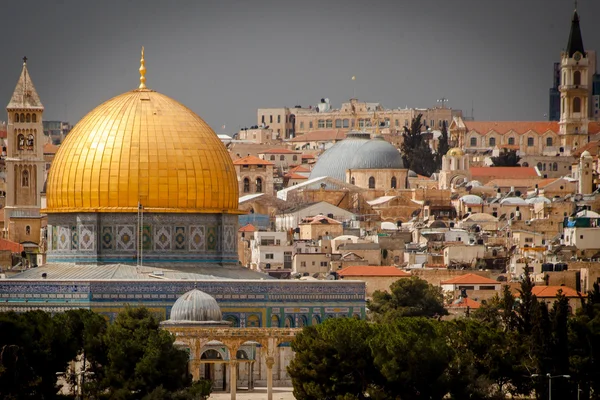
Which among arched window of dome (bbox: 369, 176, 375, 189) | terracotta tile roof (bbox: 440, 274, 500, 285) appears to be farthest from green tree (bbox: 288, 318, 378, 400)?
arched window of dome (bbox: 369, 176, 375, 189)

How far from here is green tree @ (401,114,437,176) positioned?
14262 centimetres

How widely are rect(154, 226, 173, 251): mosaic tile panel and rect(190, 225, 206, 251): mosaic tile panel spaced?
22.6 inches

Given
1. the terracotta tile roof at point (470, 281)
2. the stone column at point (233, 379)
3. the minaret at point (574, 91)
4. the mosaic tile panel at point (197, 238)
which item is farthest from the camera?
the minaret at point (574, 91)

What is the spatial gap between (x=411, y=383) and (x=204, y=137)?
12823 mm

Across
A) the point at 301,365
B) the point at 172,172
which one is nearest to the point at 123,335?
the point at 301,365

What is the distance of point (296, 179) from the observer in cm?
12925

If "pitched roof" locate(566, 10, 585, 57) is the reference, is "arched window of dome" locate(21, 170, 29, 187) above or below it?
below

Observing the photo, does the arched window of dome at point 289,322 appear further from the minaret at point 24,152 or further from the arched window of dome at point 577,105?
the arched window of dome at point 577,105

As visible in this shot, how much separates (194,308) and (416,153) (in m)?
86.9

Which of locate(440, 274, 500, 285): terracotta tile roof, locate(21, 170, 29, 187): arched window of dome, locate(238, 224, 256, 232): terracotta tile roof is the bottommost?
locate(440, 274, 500, 285): terracotta tile roof

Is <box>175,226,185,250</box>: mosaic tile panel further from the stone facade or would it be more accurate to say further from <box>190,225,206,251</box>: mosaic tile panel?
<box>190,225,206,251</box>: mosaic tile panel

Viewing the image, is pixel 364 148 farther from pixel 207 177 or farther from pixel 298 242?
pixel 207 177

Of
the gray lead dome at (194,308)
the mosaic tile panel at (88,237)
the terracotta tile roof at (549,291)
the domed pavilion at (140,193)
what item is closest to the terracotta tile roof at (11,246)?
the terracotta tile roof at (549,291)

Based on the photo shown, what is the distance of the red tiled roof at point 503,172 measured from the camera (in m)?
133
